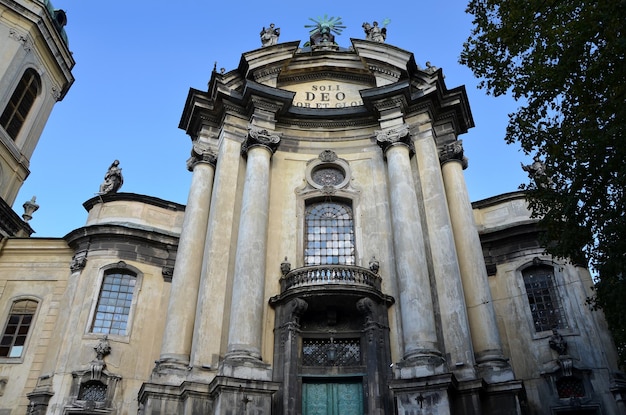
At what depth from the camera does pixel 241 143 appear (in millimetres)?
18297

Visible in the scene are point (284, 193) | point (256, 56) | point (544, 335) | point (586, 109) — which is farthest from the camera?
point (256, 56)

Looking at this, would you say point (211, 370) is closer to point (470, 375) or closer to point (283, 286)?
point (283, 286)

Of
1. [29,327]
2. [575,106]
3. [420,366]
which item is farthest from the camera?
[29,327]

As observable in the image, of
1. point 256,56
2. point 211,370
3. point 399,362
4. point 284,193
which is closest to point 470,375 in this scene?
point 399,362

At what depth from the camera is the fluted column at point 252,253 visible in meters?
14.0

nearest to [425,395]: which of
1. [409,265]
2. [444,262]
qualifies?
[409,265]

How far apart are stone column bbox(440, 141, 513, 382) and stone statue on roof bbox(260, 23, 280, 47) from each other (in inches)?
335

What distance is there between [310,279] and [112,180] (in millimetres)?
10941

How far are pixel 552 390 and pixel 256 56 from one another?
15251 millimetres

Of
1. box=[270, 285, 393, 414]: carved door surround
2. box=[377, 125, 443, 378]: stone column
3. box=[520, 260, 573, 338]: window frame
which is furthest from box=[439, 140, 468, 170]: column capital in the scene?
box=[270, 285, 393, 414]: carved door surround

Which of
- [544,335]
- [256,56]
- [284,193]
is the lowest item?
[544,335]

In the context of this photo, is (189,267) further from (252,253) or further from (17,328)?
(17,328)

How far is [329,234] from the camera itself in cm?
1738

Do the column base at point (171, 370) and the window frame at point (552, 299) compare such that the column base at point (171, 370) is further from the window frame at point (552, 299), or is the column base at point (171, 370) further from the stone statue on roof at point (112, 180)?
the window frame at point (552, 299)
